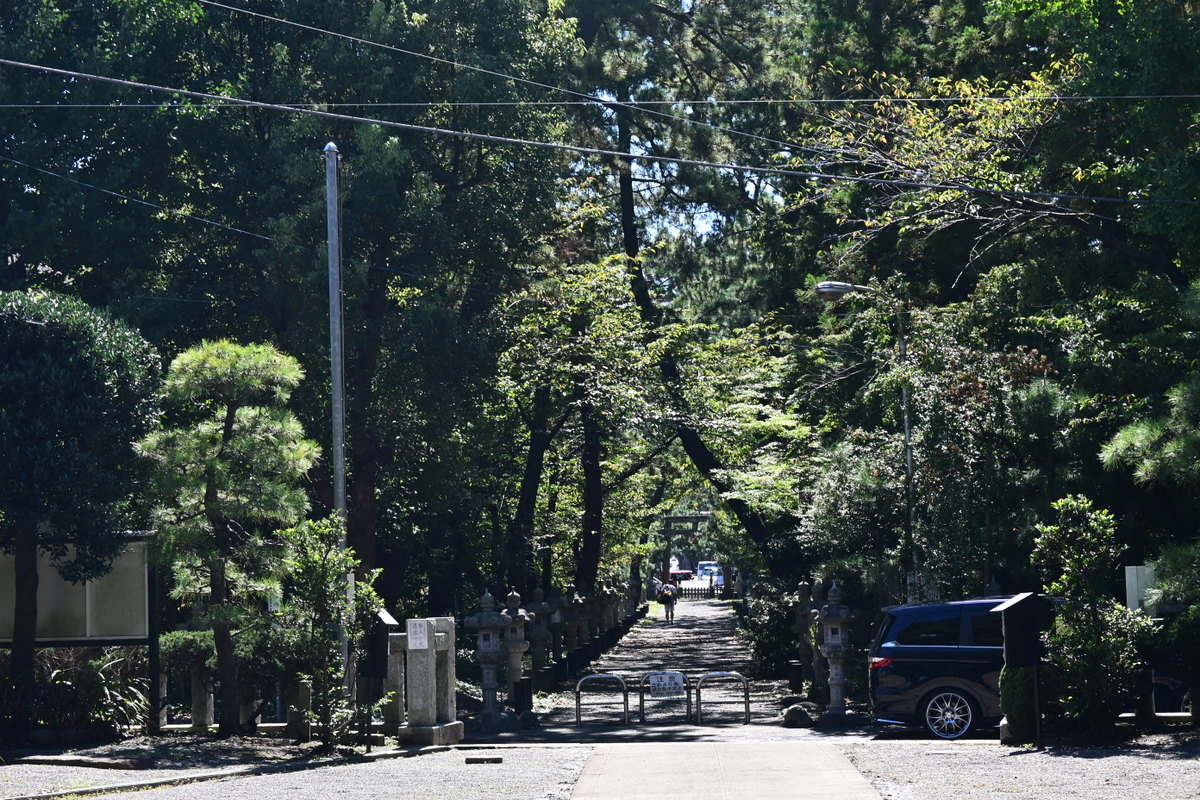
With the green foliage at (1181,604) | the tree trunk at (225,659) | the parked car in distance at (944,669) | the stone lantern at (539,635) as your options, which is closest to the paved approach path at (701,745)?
the stone lantern at (539,635)

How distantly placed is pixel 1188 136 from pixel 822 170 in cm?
1369

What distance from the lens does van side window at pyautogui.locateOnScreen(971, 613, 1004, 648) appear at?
60.2ft

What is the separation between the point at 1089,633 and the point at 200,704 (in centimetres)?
1160

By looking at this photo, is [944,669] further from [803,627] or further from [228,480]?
[228,480]

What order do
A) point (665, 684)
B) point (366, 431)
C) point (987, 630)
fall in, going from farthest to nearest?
point (366, 431), point (665, 684), point (987, 630)

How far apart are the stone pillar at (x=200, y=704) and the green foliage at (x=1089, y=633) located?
1110 centimetres

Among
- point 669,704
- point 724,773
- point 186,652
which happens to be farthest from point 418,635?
point 669,704

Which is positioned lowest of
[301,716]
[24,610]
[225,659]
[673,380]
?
[301,716]

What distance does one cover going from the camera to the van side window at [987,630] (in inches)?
723

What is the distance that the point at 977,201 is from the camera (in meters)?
22.5

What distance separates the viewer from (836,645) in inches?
883

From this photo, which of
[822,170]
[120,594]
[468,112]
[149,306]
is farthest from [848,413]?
[120,594]

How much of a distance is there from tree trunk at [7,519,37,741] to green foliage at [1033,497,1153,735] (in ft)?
42.3

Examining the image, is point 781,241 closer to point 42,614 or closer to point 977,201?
point 977,201
